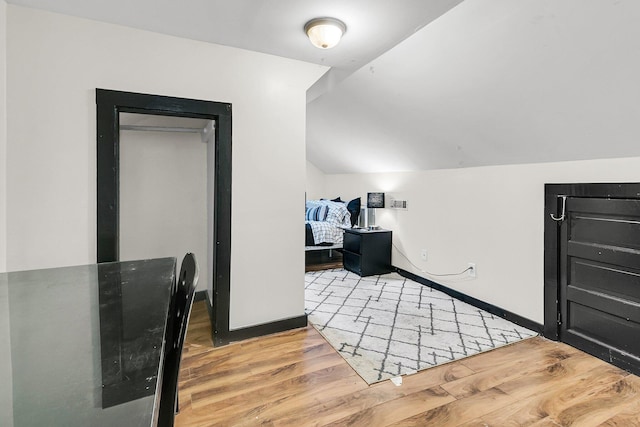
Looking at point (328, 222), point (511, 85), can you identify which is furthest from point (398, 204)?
point (511, 85)

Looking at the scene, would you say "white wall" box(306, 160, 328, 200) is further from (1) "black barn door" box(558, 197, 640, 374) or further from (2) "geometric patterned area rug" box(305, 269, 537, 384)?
(1) "black barn door" box(558, 197, 640, 374)

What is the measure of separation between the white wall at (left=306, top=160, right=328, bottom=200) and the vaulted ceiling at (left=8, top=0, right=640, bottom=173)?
340 cm

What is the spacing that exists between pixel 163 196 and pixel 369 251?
249 cm

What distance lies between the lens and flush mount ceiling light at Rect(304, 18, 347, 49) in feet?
6.46

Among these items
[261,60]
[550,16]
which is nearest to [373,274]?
[261,60]

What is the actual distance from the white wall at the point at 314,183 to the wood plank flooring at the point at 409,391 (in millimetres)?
4353

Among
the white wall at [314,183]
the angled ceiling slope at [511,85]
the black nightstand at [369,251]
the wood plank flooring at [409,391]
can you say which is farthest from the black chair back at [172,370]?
the white wall at [314,183]

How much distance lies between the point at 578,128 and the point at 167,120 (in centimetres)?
338

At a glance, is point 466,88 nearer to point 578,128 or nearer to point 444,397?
point 578,128

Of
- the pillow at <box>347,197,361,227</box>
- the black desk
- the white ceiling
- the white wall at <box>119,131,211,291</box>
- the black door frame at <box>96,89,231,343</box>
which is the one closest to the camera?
the black desk

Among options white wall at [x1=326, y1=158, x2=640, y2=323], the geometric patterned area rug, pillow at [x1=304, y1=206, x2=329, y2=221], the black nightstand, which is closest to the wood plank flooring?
the geometric patterned area rug

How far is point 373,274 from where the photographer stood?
4.36 m

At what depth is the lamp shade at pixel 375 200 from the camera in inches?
179

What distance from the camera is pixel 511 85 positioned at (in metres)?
2.21
